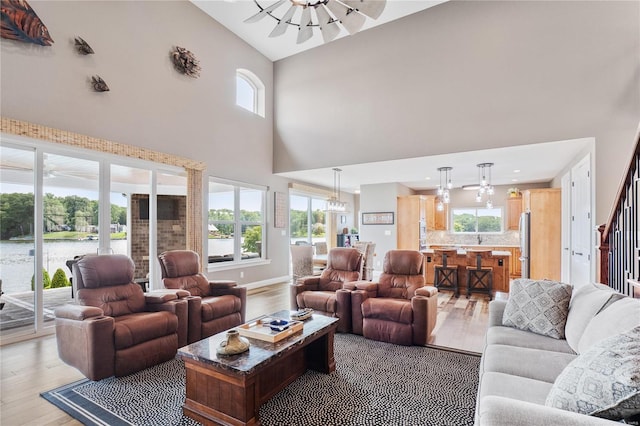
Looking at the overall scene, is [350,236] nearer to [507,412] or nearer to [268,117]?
[268,117]

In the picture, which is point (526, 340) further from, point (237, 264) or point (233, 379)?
point (237, 264)

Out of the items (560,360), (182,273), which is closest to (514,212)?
(560,360)

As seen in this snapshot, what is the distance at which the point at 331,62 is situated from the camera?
6645 mm

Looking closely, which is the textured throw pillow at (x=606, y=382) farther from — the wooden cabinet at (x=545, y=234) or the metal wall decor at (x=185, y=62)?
the metal wall decor at (x=185, y=62)

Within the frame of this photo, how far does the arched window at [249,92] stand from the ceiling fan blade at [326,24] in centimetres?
411

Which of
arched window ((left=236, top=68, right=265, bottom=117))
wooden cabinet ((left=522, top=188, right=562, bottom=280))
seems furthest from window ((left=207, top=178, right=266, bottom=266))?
wooden cabinet ((left=522, top=188, right=562, bottom=280))

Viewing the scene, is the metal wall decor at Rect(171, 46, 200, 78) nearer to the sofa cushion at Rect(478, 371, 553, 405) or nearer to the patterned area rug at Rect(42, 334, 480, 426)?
the patterned area rug at Rect(42, 334, 480, 426)

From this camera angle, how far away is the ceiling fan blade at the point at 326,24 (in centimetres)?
283

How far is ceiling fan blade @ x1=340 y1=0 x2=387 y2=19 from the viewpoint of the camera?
260 cm

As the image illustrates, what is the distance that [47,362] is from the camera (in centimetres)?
311

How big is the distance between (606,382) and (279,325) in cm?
200

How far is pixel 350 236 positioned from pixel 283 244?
336 cm

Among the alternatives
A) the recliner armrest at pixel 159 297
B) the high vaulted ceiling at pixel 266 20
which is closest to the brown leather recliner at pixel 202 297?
the recliner armrest at pixel 159 297

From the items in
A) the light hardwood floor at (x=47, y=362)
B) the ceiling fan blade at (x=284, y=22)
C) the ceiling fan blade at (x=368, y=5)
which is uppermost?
the ceiling fan blade at (x=284, y=22)
